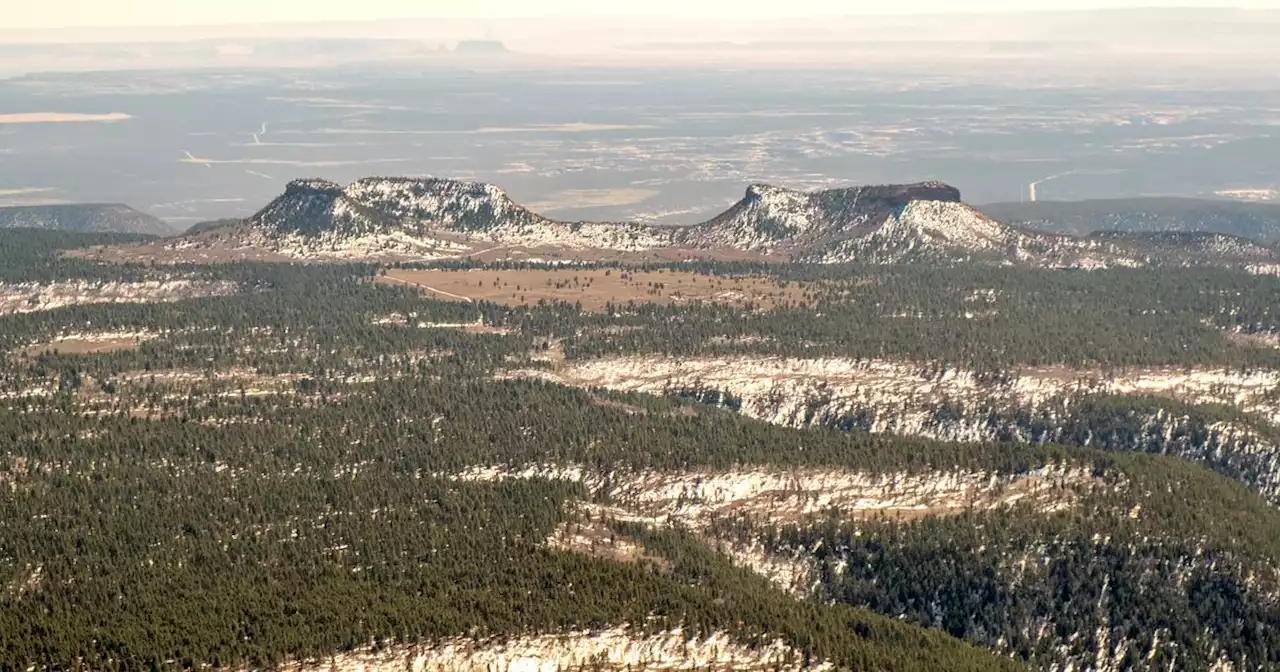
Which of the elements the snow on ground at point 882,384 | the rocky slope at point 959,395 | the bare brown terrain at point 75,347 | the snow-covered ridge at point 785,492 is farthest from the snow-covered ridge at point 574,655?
the bare brown terrain at point 75,347

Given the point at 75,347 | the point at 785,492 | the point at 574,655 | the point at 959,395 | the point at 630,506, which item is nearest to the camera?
the point at 574,655

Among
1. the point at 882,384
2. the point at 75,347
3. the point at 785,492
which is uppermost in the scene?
the point at 75,347

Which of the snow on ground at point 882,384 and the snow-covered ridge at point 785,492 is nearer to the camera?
the snow-covered ridge at point 785,492

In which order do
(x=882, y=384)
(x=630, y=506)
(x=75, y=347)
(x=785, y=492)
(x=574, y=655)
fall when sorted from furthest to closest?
(x=75, y=347) < (x=882, y=384) < (x=785, y=492) < (x=630, y=506) < (x=574, y=655)

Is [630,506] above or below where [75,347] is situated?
below

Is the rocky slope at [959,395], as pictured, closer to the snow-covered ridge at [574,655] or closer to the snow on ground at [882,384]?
the snow on ground at [882,384]

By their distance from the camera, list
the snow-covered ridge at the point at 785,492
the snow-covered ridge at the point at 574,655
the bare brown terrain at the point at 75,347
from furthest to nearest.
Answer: the bare brown terrain at the point at 75,347, the snow-covered ridge at the point at 785,492, the snow-covered ridge at the point at 574,655

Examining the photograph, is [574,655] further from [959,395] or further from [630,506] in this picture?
[959,395]

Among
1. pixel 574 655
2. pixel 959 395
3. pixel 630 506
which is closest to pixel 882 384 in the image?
pixel 959 395

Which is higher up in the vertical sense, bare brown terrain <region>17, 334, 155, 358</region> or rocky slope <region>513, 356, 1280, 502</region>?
bare brown terrain <region>17, 334, 155, 358</region>

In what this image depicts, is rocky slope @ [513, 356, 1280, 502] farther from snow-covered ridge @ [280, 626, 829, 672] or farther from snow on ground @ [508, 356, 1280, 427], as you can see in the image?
snow-covered ridge @ [280, 626, 829, 672]

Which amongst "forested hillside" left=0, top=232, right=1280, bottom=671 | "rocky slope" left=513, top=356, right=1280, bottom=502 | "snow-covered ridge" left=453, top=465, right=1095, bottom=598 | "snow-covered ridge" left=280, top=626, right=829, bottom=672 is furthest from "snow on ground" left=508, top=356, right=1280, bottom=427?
"snow-covered ridge" left=280, top=626, right=829, bottom=672

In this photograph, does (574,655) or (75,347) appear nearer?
(574,655)
